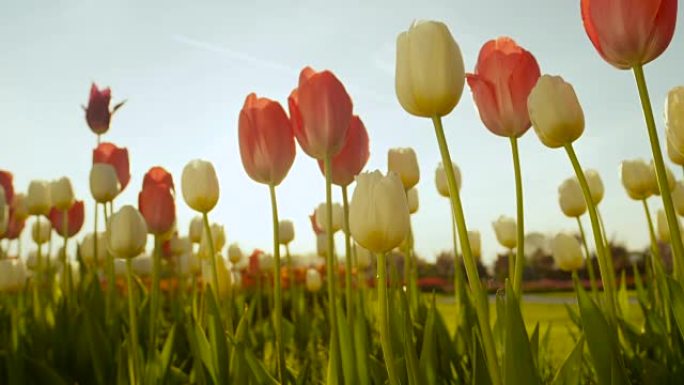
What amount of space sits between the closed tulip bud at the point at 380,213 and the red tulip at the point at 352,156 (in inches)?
26.4

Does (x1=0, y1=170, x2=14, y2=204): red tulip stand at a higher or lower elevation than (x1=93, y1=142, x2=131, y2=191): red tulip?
higher

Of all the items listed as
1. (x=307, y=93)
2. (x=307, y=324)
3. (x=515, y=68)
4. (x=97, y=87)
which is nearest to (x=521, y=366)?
(x=515, y=68)

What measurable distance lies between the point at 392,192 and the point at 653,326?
79.6 inches

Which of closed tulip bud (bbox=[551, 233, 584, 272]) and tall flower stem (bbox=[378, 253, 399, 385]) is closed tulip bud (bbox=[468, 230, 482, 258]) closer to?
closed tulip bud (bbox=[551, 233, 584, 272])

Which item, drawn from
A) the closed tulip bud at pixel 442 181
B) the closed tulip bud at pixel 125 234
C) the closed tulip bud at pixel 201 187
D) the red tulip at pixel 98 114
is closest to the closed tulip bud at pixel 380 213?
the closed tulip bud at pixel 201 187

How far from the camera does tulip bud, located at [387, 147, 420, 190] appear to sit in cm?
200

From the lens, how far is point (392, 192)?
1.05 meters

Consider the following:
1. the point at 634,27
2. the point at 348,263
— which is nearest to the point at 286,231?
the point at 348,263

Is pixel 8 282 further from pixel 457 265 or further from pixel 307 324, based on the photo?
pixel 457 265

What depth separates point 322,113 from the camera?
1503 millimetres

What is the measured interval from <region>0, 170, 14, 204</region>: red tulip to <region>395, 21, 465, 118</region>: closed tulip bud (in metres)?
2.97

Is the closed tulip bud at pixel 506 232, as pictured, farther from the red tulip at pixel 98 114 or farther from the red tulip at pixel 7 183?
the red tulip at pixel 7 183

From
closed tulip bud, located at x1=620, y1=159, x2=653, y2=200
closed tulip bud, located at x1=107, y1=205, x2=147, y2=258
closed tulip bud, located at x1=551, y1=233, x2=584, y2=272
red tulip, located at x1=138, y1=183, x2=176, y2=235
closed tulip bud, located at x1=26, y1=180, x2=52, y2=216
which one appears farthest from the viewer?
closed tulip bud, located at x1=26, y1=180, x2=52, y2=216

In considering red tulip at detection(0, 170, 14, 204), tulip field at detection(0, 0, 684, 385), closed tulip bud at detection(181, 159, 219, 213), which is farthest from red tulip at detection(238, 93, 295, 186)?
red tulip at detection(0, 170, 14, 204)
